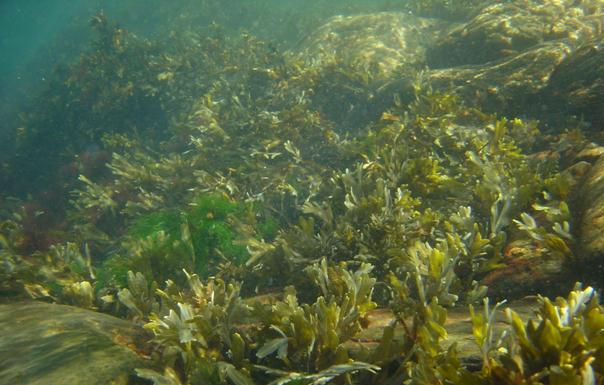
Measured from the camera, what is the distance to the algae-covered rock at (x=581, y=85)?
4836 millimetres

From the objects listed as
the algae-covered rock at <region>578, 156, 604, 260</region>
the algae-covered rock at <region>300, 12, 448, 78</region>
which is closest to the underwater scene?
the algae-covered rock at <region>578, 156, 604, 260</region>

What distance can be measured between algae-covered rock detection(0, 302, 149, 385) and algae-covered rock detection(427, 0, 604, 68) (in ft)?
24.8

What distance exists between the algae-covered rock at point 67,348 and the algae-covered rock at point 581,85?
5.61 meters

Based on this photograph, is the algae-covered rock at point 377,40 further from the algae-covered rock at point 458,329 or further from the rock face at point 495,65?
the algae-covered rock at point 458,329

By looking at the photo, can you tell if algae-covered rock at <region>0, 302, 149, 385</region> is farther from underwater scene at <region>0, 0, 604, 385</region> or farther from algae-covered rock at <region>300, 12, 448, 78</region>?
algae-covered rock at <region>300, 12, 448, 78</region>

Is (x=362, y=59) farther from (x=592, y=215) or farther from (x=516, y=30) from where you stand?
(x=592, y=215)

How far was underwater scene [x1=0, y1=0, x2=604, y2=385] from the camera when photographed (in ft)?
7.50

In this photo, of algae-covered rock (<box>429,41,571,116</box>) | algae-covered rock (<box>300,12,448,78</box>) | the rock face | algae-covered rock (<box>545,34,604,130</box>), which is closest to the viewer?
algae-covered rock (<box>545,34,604,130</box>)

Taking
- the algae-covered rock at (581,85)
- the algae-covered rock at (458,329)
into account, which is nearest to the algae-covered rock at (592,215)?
the algae-covered rock at (458,329)

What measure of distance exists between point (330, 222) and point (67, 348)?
2.44m

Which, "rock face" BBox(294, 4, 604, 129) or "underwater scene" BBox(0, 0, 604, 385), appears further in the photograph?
"rock face" BBox(294, 4, 604, 129)

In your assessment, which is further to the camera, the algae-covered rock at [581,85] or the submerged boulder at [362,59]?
the submerged boulder at [362,59]

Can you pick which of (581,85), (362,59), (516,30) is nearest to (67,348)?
(581,85)

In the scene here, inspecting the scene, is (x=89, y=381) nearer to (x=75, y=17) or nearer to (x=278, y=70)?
(x=278, y=70)
